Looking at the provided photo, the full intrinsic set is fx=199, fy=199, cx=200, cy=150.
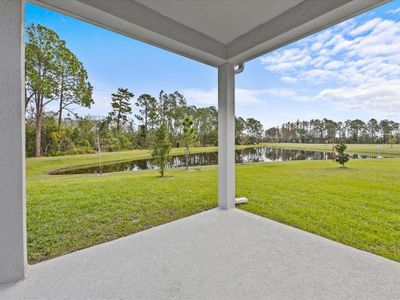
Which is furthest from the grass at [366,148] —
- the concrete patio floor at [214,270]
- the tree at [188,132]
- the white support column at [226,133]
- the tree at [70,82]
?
the tree at [70,82]

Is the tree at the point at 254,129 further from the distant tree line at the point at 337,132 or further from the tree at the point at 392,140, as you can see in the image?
the tree at the point at 392,140

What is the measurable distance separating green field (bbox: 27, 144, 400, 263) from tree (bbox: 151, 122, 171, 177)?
0.60 feet

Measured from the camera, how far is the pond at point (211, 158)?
2.74 metres

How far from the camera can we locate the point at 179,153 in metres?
3.77

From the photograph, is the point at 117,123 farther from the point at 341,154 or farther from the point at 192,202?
the point at 341,154

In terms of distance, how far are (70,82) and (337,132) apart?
143 inches

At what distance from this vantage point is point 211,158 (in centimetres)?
377

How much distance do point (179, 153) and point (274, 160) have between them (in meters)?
1.76

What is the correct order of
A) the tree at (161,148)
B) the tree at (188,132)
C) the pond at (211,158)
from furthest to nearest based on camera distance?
the tree at (188,132), the tree at (161,148), the pond at (211,158)

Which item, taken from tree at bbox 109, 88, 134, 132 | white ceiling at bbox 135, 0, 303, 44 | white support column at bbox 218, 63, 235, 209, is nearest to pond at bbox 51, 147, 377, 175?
white support column at bbox 218, 63, 235, 209

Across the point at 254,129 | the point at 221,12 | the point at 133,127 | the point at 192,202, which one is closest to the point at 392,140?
the point at 254,129

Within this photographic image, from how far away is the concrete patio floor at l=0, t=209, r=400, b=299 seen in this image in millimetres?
1395

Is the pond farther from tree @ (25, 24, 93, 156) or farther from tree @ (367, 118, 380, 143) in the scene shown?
tree @ (25, 24, 93, 156)

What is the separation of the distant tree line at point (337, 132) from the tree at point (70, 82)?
2991 mm
